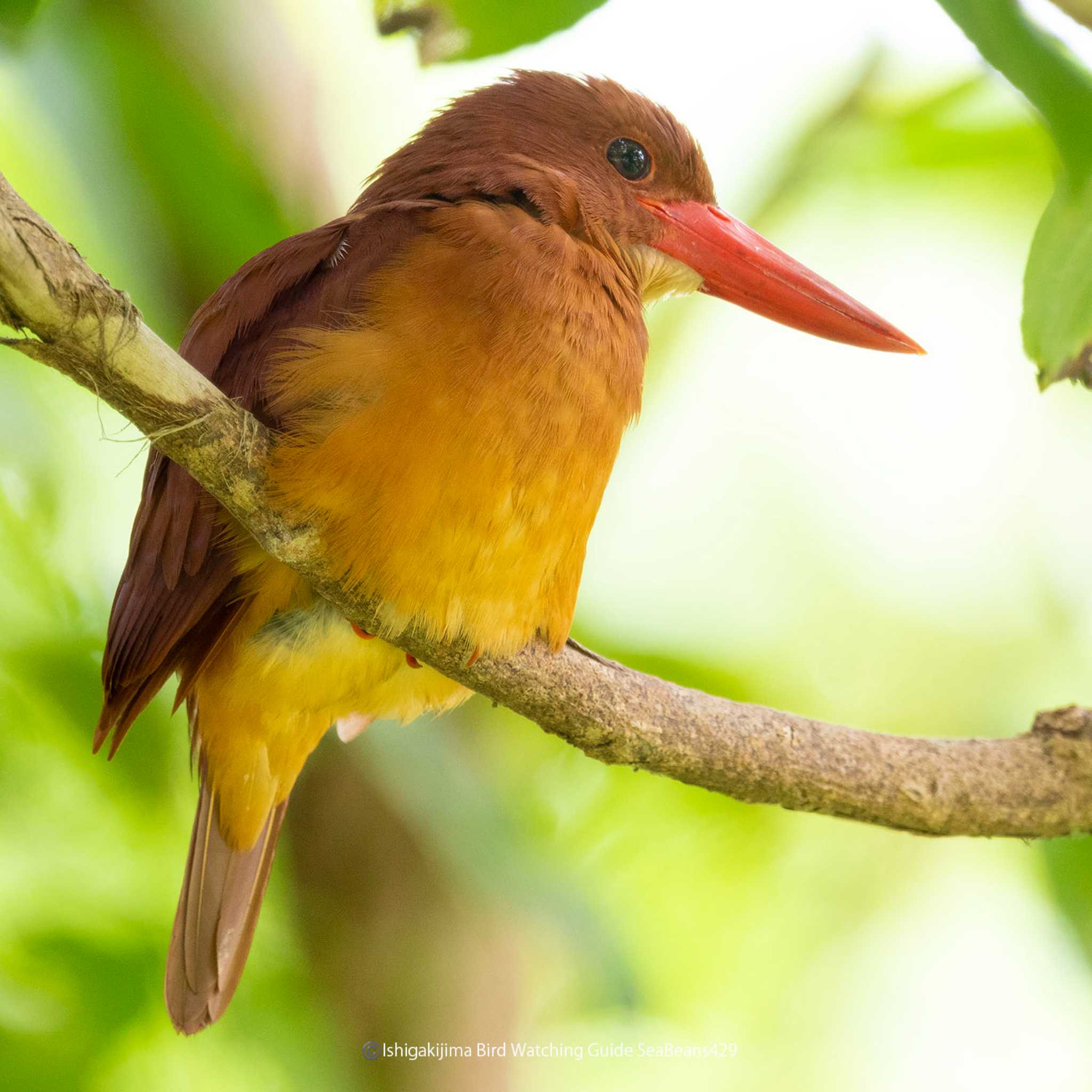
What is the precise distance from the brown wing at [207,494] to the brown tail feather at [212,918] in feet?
1.23

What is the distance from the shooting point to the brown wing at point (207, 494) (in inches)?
55.7

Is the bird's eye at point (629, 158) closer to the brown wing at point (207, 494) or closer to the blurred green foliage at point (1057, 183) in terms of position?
the brown wing at point (207, 494)

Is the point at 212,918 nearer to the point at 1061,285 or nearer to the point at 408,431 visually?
the point at 408,431

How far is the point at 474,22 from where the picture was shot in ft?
3.93

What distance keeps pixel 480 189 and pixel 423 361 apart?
351 millimetres

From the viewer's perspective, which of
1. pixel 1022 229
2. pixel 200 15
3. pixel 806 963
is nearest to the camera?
pixel 200 15

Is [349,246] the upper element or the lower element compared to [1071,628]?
upper

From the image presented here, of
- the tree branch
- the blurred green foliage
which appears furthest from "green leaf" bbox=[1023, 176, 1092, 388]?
the tree branch

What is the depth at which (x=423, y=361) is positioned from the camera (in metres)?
1.33

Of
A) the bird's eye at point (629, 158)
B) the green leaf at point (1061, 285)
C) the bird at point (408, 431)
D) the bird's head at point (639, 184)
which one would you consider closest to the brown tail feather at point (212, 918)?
the bird at point (408, 431)

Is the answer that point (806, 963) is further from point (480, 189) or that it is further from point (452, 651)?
point (480, 189)

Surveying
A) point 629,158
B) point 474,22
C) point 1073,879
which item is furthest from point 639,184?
point 1073,879

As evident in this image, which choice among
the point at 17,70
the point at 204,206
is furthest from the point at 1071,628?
the point at 17,70

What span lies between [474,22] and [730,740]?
0.92 metres
